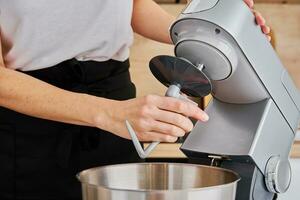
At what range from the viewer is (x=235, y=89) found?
910 millimetres

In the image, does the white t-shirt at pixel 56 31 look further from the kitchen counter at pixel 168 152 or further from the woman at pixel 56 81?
the kitchen counter at pixel 168 152

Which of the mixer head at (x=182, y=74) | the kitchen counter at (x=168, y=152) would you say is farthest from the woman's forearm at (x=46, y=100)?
the kitchen counter at (x=168, y=152)

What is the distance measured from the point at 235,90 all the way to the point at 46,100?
27cm

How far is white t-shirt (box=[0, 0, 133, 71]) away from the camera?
1055 mm

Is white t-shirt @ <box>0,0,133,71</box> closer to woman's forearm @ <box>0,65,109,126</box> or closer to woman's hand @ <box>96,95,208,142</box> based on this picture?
woman's forearm @ <box>0,65,109,126</box>

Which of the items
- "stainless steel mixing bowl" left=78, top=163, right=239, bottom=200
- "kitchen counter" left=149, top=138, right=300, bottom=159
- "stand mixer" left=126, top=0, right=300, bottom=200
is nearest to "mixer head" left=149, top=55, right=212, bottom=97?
"stand mixer" left=126, top=0, right=300, bottom=200

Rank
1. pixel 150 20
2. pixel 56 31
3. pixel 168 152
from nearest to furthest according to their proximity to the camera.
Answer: pixel 56 31 → pixel 150 20 → pixel 168 152

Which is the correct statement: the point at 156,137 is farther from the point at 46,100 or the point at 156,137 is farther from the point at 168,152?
the point at 168,152

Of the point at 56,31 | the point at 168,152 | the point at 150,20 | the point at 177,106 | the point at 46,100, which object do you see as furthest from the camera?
the point at 168,152

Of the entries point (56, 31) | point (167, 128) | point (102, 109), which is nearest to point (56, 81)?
point (56, 31)

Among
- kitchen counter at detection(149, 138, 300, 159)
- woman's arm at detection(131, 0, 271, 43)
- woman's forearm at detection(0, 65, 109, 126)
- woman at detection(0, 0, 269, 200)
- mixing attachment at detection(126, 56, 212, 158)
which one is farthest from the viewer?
kitchen counter at detection(149, 138, 300, 159)

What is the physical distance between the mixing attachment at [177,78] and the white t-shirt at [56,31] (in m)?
0.30

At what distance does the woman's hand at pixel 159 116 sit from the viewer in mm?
827

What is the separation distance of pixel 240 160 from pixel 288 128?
13 centimetres
